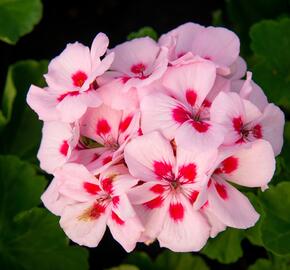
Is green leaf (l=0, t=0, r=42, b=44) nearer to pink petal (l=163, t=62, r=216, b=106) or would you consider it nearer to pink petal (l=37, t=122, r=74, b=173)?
pink petal (l=37, t=122, r=74, b=173)

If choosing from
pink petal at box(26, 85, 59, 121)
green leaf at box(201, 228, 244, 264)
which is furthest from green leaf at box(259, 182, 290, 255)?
pink petal at box(26, 85, 59, 121)

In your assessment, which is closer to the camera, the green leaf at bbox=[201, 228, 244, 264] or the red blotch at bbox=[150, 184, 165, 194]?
the red blotch at bbox=[150, 184, 165, 194]

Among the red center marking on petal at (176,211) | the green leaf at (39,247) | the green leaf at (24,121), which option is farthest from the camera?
the green leaf at (24,121)

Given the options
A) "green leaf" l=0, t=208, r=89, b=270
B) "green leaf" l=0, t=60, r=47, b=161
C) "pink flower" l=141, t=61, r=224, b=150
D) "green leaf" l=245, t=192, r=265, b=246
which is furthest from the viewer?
"green leaf" l=0, t=60, r=47, b=161

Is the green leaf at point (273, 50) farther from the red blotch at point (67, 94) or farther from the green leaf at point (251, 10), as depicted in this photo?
the red blotch at point (67, 94)

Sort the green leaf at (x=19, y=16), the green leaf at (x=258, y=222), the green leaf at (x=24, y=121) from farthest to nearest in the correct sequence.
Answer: the green leaf at (x=24, y=121), the green leaf at (x=19, y=16), the green leaf at (x=258, y=222)

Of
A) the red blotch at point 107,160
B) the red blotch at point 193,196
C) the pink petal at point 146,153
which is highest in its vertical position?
the pink petal at point 146,153

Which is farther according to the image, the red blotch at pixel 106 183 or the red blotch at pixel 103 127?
the red blotch at pixel 103 127

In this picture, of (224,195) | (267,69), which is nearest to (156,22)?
(267,69)

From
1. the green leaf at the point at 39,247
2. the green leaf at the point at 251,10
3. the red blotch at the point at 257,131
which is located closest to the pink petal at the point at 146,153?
the red blotch at the point at 257,131
